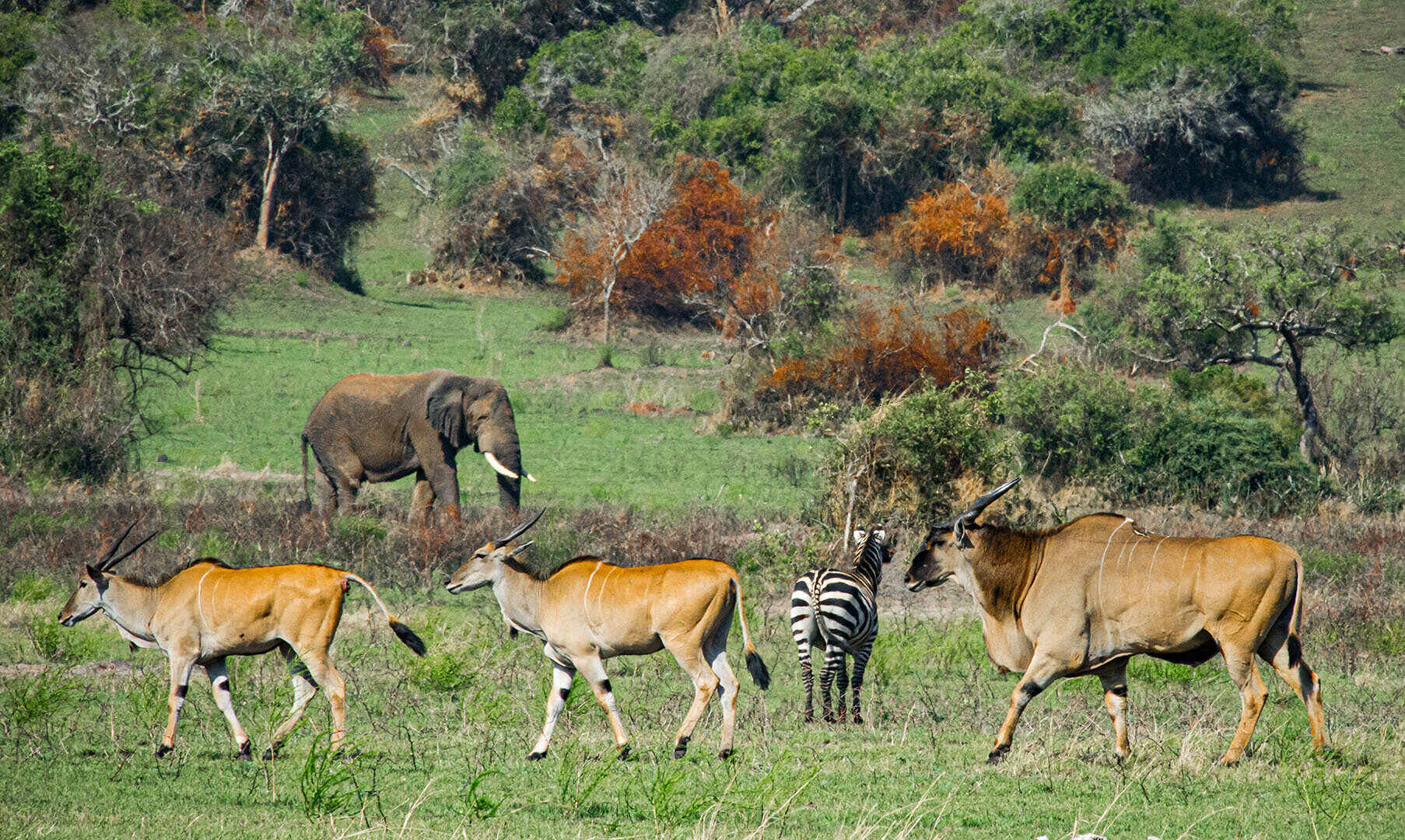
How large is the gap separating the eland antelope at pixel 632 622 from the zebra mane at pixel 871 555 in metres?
2.49

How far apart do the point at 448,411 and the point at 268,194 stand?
2740 cm

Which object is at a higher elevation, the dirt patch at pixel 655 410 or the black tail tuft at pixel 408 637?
the black tail tuft at pixel 408 637

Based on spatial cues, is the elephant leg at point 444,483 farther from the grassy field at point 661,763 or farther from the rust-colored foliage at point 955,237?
the rust-colored foliage at point 955,237

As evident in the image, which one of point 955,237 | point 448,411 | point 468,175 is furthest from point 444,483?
point 468,175

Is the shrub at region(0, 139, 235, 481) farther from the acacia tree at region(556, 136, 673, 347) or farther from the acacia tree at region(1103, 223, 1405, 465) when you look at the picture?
the acacia tree at region(1103, 223, 1405, 465)

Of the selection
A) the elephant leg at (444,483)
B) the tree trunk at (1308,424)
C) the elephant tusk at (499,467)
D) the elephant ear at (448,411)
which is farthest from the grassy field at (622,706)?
the tree trunk at (1308,424)

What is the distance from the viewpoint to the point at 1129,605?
9.34 meters

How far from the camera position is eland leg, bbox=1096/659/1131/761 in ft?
30.9

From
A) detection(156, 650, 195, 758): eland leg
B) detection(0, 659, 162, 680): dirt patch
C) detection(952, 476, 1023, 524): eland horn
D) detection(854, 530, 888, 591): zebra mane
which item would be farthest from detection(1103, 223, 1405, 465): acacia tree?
detection(156, 650, 195, 758): eland leg

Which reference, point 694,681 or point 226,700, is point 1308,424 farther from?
point 226,700

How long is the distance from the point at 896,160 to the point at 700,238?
10.3 metres

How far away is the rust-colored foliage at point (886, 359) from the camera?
31953mm

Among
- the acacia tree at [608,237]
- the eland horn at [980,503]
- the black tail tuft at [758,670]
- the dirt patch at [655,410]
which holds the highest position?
the eland horn at [980,503]

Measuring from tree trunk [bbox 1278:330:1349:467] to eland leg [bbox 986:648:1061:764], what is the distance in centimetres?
1746
